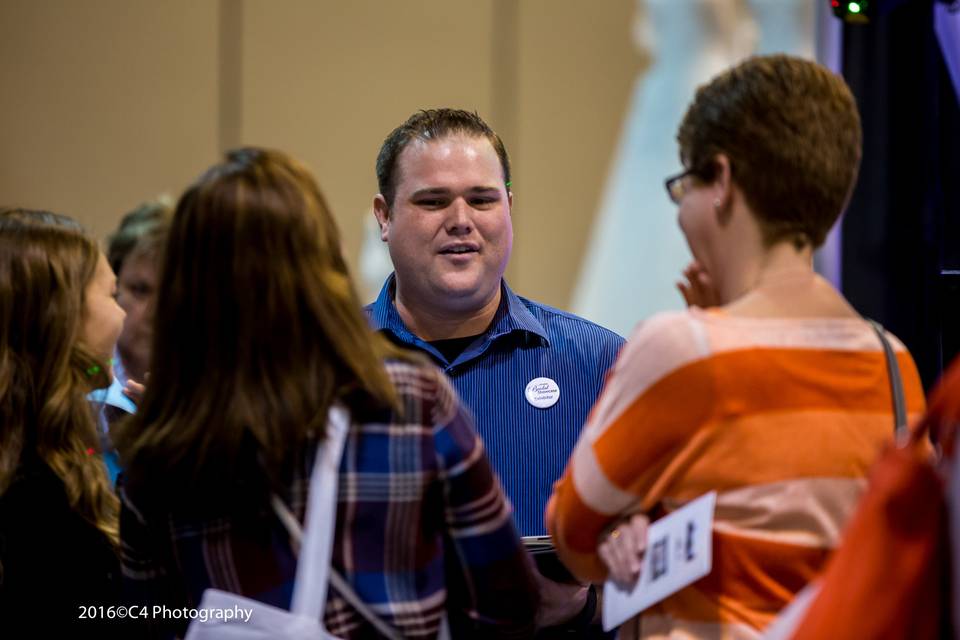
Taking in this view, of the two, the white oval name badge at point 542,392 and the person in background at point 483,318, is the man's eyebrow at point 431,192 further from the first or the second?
the white oval name badge at point 542,392

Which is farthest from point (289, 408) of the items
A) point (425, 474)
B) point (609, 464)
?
point (609, 464)

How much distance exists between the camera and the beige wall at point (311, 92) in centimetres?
459

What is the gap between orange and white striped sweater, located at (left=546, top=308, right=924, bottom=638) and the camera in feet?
3.97

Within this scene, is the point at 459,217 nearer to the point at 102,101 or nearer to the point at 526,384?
the point at 526,384

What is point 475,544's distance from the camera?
1.29 metres

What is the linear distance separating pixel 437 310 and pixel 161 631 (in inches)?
44.7

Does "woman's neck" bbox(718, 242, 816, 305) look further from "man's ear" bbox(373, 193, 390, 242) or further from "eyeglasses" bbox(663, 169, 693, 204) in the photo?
"man's ear" bbox(373, 193, 390, 242)

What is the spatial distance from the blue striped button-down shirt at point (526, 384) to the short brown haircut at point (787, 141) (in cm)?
104

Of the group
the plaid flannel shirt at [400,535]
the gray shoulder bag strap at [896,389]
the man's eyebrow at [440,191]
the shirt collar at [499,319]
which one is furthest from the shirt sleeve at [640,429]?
the man's eyebrow at [440,191]

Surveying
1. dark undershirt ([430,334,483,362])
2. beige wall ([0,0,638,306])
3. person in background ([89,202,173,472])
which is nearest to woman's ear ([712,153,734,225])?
dark undershirt ([430,334,483,362])

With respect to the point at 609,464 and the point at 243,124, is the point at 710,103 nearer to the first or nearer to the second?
the point at 609,464

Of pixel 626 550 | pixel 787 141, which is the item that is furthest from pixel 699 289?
pixel 626 550

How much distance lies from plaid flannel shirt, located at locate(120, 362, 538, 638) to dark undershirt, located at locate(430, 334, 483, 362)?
1074mm

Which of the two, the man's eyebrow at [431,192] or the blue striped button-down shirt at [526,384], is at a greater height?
the man's eyebrow at [431,192]
